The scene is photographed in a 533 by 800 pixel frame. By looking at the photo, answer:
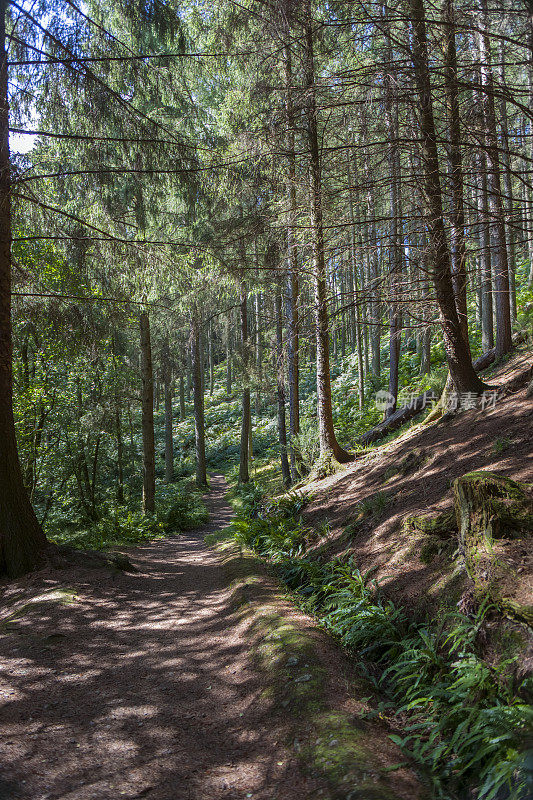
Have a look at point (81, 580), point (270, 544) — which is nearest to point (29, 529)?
point (81, 580)

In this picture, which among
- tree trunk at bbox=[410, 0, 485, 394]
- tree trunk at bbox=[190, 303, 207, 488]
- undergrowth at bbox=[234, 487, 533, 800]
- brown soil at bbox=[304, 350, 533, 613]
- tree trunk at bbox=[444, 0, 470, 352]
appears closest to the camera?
undergrowth at bbox=[234, 487, 533, 800]

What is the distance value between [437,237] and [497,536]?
3731 mm

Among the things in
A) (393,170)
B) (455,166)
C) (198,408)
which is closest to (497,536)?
(455,166)

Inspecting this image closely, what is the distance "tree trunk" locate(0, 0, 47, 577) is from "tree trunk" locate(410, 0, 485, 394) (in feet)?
16.7

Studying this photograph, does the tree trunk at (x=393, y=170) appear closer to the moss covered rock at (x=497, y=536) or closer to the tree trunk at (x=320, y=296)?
the tree trunk at (x=320, y=296)

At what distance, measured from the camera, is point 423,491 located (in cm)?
589

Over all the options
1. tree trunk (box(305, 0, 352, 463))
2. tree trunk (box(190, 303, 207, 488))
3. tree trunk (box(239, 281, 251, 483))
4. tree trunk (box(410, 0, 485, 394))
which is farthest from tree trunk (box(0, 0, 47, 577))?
tree trunk (box(190, 303, 207, 488))

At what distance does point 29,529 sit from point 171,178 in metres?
5.50

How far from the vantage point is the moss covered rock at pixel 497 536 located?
10.8 ft

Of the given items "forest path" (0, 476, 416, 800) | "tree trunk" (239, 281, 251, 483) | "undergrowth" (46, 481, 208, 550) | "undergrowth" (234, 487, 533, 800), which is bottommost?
"undergrowth" (46, 481, 208, 550)

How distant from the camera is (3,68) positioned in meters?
5.95

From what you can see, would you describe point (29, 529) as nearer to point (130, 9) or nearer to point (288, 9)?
point (130, 9)

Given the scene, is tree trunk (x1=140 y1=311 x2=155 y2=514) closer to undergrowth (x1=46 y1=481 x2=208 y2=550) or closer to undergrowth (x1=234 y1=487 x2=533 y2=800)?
undergrowth (x1=46 y1=481 x2=208 y2=550)

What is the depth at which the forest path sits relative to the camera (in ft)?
8.73
